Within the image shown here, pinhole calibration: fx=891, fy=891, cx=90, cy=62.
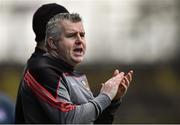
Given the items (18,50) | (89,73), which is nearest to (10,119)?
(89,73)

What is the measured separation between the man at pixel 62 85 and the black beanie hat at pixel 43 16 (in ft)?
0.25

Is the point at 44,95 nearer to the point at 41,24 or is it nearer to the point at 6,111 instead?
the point at 41,24

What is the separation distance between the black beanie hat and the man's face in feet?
0.40

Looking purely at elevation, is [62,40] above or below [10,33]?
above

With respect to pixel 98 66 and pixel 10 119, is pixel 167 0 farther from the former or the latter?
pixel 10 119

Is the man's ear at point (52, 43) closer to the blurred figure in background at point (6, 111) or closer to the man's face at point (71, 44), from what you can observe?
the man's face at point (71, 44)

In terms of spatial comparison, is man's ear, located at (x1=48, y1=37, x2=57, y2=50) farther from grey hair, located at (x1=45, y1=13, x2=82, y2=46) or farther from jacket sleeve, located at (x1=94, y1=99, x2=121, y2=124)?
jacket sleeve, located at (x1=94, y1=99, x2=121, y2=124)

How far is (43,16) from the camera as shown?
4.80 m

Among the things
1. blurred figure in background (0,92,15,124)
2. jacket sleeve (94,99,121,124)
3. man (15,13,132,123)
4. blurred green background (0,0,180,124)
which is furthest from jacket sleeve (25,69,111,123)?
blurred green background (0,0,180,124)

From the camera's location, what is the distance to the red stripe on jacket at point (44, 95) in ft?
14.8

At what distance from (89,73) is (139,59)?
1.70 meters

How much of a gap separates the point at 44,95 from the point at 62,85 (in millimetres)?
122

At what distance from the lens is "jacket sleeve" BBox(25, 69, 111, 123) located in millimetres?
4492

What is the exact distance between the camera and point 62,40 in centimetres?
469
